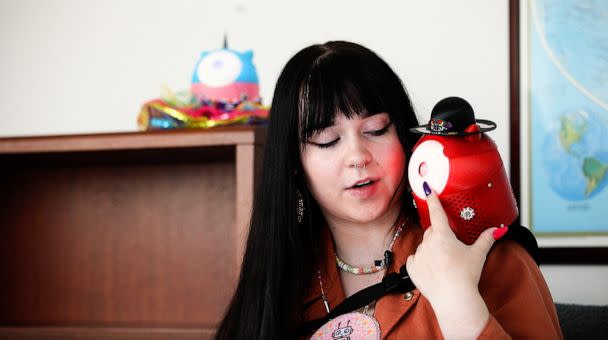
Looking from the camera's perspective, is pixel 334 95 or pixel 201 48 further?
pixel 201 48

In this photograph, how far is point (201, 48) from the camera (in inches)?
79.0

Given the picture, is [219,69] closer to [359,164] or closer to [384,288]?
[359,164]

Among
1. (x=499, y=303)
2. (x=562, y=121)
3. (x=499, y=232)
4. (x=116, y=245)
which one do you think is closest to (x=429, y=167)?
(x=499, y=232)

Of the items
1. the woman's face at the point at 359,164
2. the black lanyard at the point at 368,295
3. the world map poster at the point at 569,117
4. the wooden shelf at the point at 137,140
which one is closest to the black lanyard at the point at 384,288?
the black lanyard at the point at 368,295

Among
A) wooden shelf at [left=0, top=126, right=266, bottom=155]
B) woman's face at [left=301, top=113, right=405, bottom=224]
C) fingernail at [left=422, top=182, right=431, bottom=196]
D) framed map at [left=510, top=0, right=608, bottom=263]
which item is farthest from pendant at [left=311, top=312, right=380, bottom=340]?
framed map at [left=510, top=0, right=608, bottom=263]

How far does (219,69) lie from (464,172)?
79 centimetres

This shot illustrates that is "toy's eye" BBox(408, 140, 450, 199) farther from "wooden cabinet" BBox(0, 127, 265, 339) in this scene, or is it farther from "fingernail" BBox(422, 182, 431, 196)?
"wooden cabinet" BBox(0, 127, 265, 339)

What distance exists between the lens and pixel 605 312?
4.57 feet

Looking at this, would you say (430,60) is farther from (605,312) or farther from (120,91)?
(120,91)

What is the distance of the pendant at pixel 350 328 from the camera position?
1132 millimetres

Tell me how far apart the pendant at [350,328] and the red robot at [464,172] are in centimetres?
24

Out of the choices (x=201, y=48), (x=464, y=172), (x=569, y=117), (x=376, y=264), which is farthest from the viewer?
(x=201, y=48)

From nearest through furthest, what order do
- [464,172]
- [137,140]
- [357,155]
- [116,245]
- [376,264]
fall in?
[464,172], [357,155], [376,264], [137,140], [116,245]

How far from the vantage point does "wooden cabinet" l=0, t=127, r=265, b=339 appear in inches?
70.1
